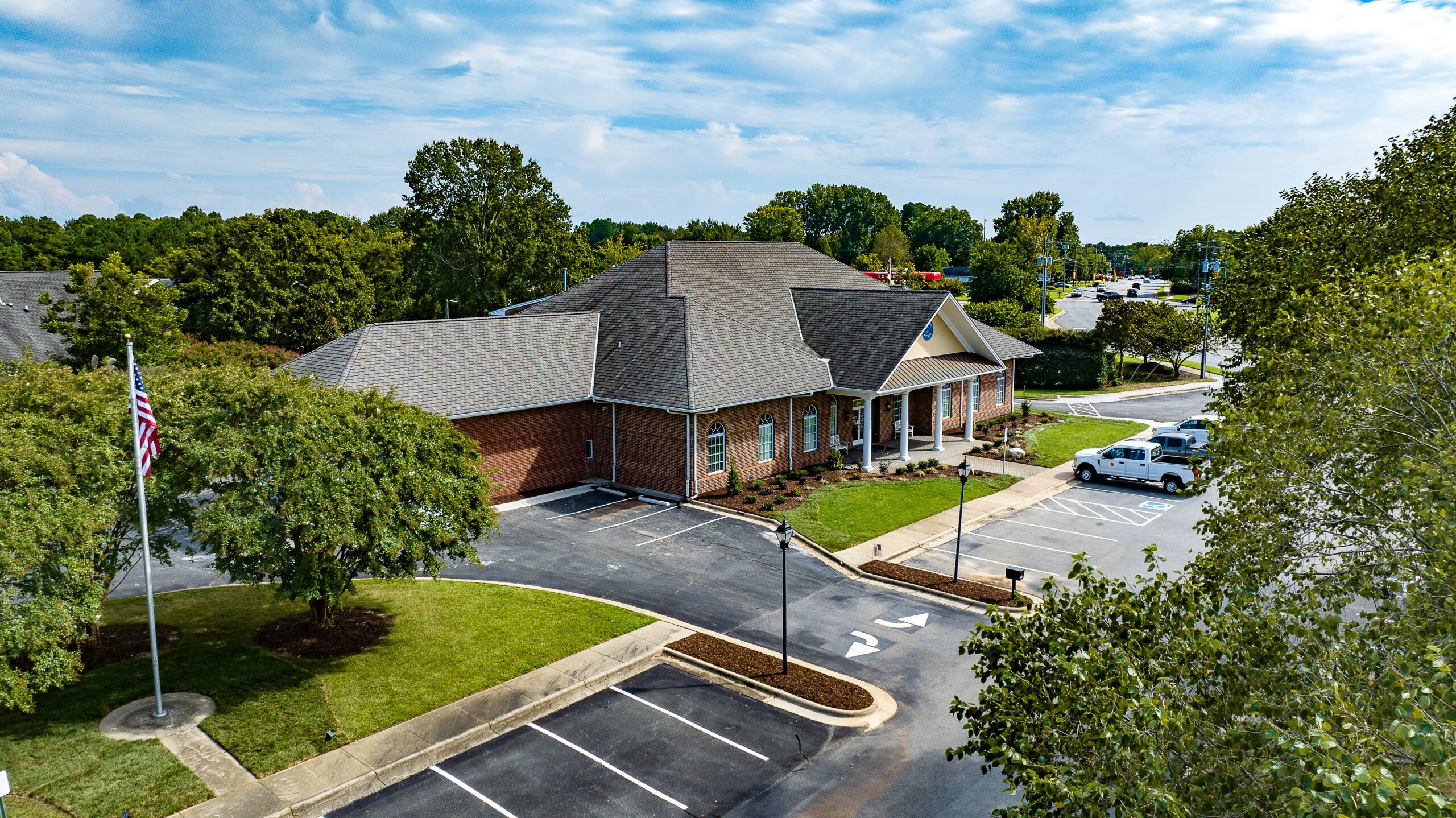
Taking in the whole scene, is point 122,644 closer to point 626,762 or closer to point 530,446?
point 626,762

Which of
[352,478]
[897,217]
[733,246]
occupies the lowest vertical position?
[352,478]

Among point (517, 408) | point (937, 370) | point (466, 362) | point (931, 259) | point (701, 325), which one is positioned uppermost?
point (931, 259)

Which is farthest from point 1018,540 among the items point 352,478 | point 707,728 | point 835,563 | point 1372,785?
point 1372,785

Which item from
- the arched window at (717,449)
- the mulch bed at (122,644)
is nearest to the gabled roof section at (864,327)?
the arched window at (717,449)

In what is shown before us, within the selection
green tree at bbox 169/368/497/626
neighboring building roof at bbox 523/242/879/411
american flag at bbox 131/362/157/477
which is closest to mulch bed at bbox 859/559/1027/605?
neighboring building roof at bbox 523/242/879/411

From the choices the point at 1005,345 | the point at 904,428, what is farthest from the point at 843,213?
the point at 904,428

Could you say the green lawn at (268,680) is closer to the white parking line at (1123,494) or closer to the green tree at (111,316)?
the white parking line at (1123,494)

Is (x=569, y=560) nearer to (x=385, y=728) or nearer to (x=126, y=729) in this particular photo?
(x=385, y=728)
